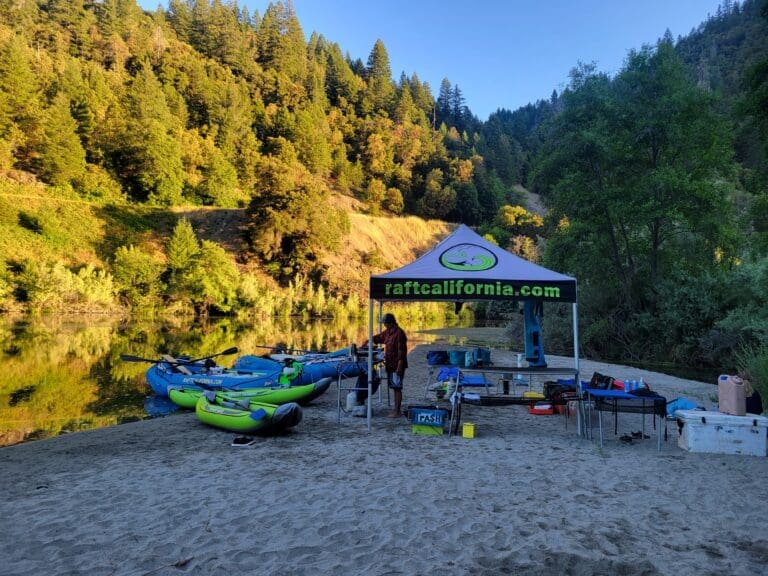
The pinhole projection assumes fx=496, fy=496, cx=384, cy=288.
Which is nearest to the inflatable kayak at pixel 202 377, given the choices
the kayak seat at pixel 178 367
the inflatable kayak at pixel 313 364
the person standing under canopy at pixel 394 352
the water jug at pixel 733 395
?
the kayak seat at pixel 178 367

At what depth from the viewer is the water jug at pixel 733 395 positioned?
22.0 ft

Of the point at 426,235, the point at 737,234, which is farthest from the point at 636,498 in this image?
the point at 426,235

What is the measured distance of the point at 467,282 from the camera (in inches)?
317

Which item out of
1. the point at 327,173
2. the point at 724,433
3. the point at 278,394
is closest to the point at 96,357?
the point at 278,394

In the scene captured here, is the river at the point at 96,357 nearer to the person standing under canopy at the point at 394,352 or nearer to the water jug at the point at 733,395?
the person standing under canopy at the point at 394,352

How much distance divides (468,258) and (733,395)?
4.25 m

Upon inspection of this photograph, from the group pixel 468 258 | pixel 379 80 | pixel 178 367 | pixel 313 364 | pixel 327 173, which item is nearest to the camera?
pixel 468 258

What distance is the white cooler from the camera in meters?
6.60

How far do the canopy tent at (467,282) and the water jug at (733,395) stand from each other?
2006 mm

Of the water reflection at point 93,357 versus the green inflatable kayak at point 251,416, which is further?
the water reflection at point 93,357

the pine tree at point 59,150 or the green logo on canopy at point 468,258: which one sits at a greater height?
the pine tree at point 59,150

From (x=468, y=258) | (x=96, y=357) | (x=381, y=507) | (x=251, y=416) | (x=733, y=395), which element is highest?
(x=468, y=258)

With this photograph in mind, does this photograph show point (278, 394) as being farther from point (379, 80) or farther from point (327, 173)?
point (379, 80)

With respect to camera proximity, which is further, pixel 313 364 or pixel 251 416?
pixel 313 364
